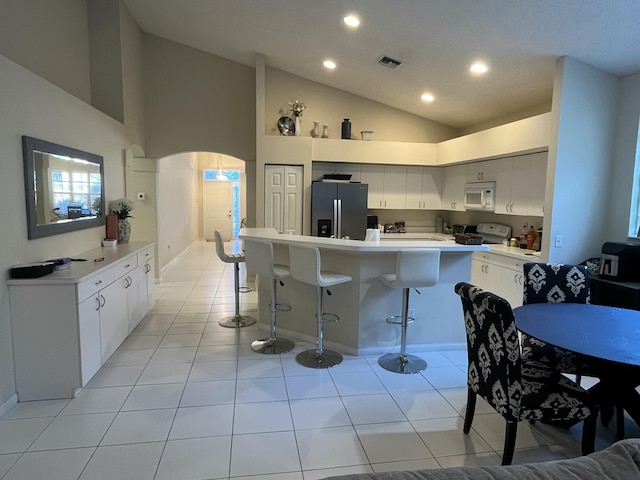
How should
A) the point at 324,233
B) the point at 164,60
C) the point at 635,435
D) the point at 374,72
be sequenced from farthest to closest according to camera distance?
the point at 164,60 → the point at 324,233 → the point at 374,72 → the point at 635,435

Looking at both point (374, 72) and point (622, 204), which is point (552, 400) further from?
point (374, 72)

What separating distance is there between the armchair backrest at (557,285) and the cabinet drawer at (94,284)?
3274mm

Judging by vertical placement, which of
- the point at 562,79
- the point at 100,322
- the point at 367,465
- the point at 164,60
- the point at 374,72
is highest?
the point at 164,60

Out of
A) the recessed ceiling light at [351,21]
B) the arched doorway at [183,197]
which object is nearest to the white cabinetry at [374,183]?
the recessed ceiling light at [351,21]

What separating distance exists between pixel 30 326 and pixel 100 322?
508 millimetres

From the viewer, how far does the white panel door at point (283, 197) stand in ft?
18.9

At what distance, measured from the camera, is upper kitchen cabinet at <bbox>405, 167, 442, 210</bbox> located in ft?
20.9

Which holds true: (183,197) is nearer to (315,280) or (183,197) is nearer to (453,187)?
(453,187)

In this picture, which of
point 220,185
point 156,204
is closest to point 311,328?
point 156,204

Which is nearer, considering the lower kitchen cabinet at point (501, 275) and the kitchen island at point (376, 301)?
the kitchen island at point (376, 301)

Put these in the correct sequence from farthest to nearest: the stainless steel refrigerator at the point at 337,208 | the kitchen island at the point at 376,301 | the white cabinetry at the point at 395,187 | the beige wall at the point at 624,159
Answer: the white cabinetry at the point at 395,187 → the stainless steel refrigerator at the point at 337,208 → the beige wall at the point at 624,159 → the kitchen island at the point at 376,301

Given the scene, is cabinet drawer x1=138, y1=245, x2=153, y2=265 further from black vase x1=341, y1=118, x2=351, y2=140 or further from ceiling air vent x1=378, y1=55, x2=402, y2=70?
ceiling air vent x1=378, y1=55, x2=402, y2=70

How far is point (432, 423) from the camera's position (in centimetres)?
252

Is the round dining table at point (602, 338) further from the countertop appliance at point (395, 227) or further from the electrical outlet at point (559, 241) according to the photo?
the countertop appliance at point (395, 227)
